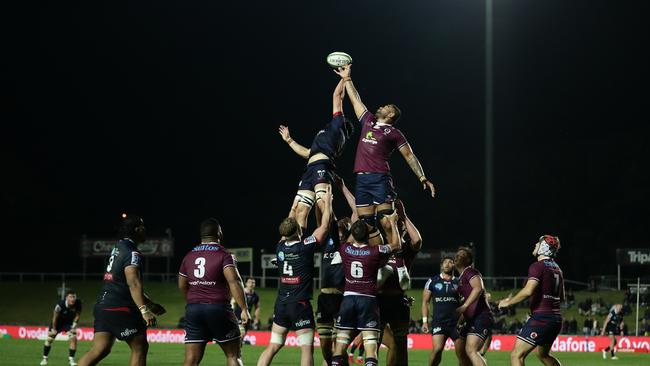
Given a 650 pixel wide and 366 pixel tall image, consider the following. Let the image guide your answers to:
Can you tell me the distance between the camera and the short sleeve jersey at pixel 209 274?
13.4 metres

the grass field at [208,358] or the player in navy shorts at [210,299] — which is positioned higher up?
the player in navy shorts at [210,299]

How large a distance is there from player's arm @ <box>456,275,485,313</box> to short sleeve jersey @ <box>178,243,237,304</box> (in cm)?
594

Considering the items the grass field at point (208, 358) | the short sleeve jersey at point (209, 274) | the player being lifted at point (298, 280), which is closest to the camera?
the short sleeve jersey at point (209, 274)

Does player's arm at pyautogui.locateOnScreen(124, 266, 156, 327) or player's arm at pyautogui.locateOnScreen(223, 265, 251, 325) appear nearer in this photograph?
player's arm at pyautogui.locateOnScreen(124, 266, 156, 327)

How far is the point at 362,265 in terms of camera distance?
1386 cm

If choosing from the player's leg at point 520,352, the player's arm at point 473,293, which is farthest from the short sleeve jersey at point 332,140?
the player's leg at point 520,352

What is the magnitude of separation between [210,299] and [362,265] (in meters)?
2.20

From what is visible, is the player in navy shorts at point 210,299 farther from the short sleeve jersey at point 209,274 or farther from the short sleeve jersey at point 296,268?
the short sleeve jersey at point 296,268

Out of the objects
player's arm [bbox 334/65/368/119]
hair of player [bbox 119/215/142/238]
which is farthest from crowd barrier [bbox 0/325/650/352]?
hair of player [bbox 119/215/142/238]

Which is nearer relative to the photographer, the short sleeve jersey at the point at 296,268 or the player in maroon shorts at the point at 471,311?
the short sleeve jersey at the point at 296,268

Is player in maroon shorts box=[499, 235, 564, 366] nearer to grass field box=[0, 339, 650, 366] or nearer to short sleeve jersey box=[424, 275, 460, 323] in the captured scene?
short sleeve jersey box=[424, 275, 460, 323]

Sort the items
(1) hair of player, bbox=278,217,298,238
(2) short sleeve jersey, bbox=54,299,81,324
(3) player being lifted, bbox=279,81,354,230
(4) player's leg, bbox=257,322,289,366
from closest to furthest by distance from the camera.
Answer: (1) hair of player, bbox=278,217,298,238 < (4) player's leg, bbox=257,322,289,366 < (3) player being lifted, bbox=279,81,354,230 < (2) short sleeve jersey, bbox=54,299,81,324

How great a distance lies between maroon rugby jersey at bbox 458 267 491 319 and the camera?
18.3m

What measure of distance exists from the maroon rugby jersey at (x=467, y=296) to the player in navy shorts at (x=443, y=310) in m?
0.44
